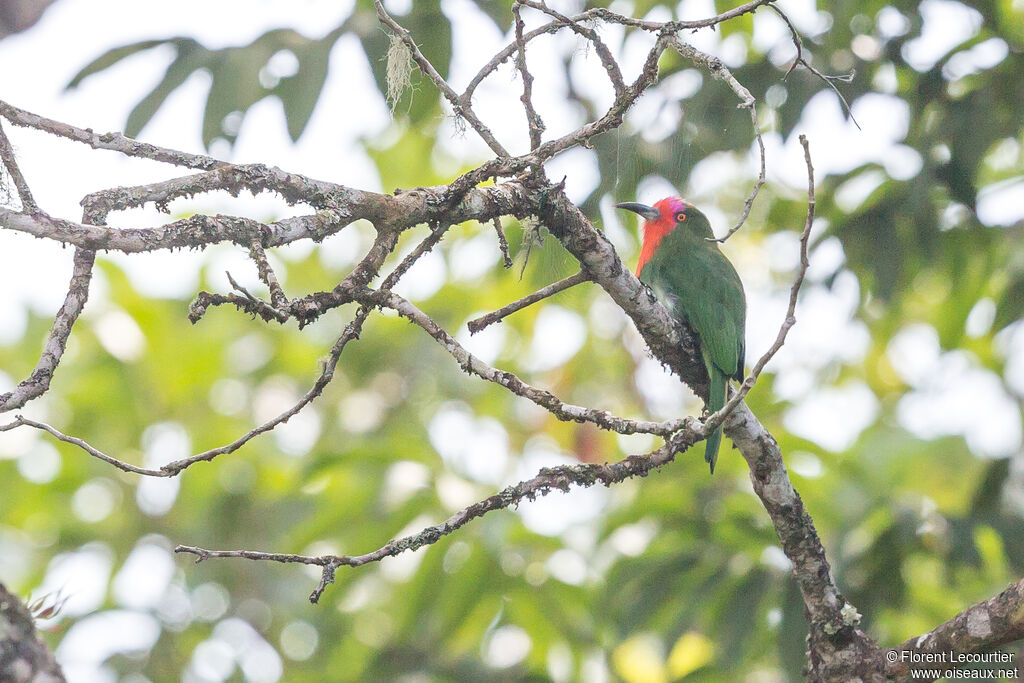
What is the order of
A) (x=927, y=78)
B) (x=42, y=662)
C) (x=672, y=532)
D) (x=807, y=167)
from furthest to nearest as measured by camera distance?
(x=672, y=532) < (x=927, y=78) < (x=807, y=167) < (x=42, y=662)

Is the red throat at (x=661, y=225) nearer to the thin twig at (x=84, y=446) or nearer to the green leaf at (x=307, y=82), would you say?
the green leaf at (x=307, y=82)

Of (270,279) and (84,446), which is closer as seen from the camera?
(270,279)

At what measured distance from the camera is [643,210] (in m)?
4.01

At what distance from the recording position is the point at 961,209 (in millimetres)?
4684

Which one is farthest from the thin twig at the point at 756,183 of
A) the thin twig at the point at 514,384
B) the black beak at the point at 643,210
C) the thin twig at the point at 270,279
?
the black beak at the point at 643,210

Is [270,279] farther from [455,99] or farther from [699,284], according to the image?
[699,284]

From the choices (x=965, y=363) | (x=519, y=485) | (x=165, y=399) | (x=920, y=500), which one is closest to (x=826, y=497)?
(x=920, y=500)

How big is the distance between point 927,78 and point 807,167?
2.68 metres

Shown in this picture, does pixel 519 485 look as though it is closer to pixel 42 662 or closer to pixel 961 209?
pixel 42 662

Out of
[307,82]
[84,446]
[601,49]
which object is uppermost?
[307,82]

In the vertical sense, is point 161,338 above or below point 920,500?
above

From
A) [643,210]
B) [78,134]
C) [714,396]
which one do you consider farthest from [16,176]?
[643,210]

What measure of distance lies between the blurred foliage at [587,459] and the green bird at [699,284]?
14.1 inches

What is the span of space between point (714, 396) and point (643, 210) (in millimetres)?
1116
